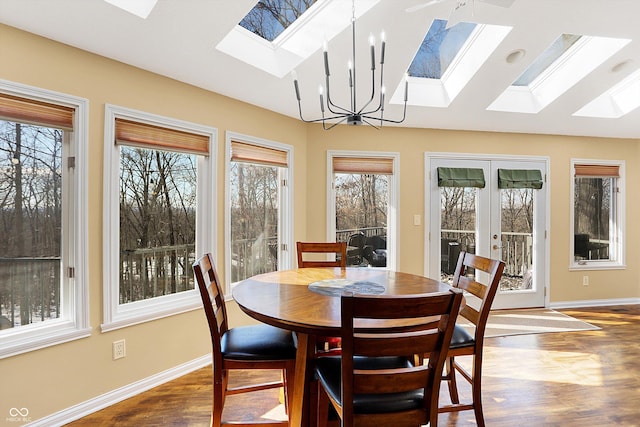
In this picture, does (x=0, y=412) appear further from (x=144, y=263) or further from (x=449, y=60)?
(x=449, y=60)

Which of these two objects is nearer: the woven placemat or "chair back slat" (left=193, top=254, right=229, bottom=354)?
"chair back slat" (left=193, top=254, right=229, bottom=354)

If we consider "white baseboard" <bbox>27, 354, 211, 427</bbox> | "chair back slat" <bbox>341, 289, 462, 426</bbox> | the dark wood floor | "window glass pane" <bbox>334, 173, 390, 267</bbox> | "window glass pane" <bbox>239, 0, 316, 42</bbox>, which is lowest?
the dark wood floor

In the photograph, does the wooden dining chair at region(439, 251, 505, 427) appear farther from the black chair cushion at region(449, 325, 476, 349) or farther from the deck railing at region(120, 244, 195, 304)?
the deck railing at region(120, 244, 195, 304)

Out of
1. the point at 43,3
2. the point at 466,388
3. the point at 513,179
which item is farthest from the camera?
the point at 513,179

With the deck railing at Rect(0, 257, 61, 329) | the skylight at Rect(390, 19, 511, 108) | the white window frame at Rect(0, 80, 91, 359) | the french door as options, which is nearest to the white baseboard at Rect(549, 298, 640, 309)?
the french door

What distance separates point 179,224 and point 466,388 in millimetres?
2546

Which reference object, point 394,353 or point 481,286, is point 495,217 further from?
point 394,353

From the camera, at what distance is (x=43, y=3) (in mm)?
1909

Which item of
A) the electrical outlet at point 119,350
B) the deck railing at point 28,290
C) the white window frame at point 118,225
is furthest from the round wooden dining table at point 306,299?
the deck railing at point 28,290

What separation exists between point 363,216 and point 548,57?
252 centimetres

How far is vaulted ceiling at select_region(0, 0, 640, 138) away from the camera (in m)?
2.16

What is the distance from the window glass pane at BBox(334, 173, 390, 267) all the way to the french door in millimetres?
572

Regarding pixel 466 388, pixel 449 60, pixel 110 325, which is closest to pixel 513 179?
pixel 449 60

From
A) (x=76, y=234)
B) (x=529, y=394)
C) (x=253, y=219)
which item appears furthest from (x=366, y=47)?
(x=529, y=394)
